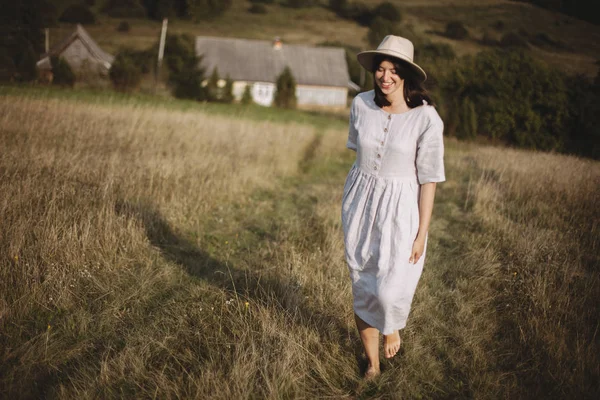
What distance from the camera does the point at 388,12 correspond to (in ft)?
255

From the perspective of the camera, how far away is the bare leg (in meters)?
2.50

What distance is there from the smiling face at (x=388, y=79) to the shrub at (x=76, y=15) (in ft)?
215

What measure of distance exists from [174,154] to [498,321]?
6.36 metres

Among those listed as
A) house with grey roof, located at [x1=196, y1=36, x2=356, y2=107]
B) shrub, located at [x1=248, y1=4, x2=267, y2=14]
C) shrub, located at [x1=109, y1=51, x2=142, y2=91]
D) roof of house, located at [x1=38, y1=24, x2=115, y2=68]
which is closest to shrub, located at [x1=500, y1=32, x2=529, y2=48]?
house with grey roof, located at [x1=196, y1=36, x2=356, y2=107]

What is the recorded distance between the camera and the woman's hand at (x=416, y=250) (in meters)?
2.29

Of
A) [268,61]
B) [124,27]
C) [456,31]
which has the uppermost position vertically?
[456,31]

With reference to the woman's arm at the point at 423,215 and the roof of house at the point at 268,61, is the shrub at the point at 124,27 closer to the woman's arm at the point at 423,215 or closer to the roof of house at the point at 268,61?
the roof of house at the point at 268,61

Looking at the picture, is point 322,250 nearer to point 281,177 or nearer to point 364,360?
point 364,360

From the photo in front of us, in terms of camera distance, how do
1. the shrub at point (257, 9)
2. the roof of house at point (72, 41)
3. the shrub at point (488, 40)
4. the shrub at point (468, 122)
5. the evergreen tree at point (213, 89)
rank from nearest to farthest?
the shrub at point (468, 122), the evergreen tree at point (213, 89), the roof of house at point (72, 41), the shrub at point (488, 40), the shrub at point (257, 9)

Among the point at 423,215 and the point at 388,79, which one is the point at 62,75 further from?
the point at 423,215

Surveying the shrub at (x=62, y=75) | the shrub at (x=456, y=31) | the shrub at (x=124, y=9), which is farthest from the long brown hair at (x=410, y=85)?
the shrub at (x=124, y=9)

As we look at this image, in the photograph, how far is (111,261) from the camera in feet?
12.4

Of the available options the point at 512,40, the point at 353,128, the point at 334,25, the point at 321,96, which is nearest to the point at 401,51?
the point at 353,128

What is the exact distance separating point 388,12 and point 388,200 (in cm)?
8571
